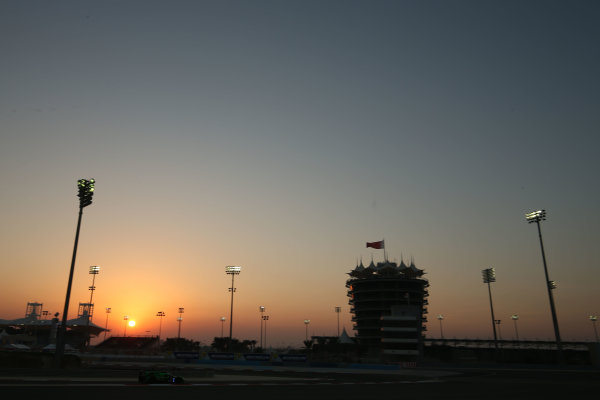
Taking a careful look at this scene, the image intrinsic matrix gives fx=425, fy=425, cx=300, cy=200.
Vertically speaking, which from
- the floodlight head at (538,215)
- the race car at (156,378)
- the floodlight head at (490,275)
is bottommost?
the race car at (156,378)

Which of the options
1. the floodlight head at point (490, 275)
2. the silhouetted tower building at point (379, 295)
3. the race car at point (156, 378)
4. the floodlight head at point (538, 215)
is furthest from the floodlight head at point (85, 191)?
the silhouetted tower building at point (379, 295)

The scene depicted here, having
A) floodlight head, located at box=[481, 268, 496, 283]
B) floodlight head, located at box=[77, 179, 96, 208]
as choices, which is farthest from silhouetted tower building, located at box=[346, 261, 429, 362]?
floodlight head, located at box=[77, 179, 96, 208]

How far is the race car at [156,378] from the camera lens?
28.4 metres

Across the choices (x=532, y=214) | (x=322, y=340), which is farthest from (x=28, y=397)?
(x=322, y=340)

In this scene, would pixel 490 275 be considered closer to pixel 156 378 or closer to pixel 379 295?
pixel 379 295

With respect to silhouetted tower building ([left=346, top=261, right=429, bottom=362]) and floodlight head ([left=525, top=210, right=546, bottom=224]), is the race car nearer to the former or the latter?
floodlight head ([left=525, top=210, right=546, bottom=224])

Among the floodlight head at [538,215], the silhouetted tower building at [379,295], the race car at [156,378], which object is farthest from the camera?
the silhouetted tower building at [379,295]

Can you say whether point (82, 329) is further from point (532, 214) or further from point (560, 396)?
point (560, 396)

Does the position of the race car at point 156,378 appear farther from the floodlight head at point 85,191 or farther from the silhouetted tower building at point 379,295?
the silhouetted tower building at point 379,295

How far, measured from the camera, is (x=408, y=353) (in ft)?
407

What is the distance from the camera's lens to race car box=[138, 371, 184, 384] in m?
28.4

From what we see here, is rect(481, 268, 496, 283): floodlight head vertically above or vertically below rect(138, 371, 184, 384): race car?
above

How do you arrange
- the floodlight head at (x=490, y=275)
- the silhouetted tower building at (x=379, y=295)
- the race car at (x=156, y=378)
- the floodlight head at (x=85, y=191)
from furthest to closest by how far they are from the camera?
the silhouetted tower building at (x=379, y=295) → the floodlight head at (x=490, y=275) → the floodlight head at (x=85, y=191) → the race car at (x=156, y=378)

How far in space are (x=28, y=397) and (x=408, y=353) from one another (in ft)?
394
